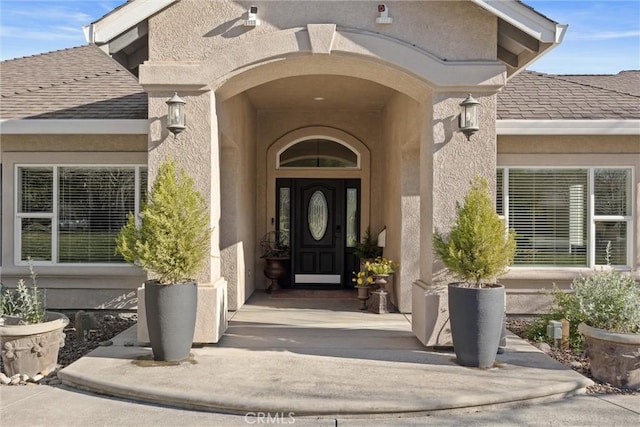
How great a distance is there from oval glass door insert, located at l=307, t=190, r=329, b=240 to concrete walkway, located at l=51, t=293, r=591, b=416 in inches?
179

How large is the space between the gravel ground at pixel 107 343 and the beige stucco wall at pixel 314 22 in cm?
397

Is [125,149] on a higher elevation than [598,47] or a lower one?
lower

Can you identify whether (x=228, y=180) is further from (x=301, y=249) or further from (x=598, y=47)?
(x=598, y=47)

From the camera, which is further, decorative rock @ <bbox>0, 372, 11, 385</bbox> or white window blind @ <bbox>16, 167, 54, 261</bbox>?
white window blind @ <bbox>16, 167, 54, 261</bbox>

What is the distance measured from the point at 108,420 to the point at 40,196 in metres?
5.67

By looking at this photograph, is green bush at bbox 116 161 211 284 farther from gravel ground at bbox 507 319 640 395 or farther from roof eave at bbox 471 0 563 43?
gravel ground at bbox 507 319 640 395

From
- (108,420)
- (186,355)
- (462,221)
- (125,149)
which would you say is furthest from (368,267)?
(108,420)

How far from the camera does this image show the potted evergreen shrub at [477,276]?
5.70 m

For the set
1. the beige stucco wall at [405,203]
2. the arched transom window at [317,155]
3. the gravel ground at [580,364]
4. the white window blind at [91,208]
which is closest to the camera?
the gravel ground at [580,364]

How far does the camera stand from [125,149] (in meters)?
8.77

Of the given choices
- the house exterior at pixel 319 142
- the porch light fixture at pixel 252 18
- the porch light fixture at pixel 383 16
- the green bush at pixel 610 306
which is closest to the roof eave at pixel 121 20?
the house exterior at pixel 319 142

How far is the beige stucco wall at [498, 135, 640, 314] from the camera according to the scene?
8.67m

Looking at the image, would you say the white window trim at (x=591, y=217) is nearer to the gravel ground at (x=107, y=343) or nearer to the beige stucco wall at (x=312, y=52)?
the gravel ground at (x=107, y=343)

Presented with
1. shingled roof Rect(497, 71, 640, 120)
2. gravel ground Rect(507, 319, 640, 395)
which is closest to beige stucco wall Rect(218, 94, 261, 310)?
shingled roof Rect(497, 71, 640, 120)
